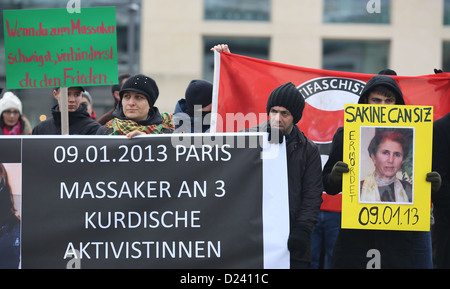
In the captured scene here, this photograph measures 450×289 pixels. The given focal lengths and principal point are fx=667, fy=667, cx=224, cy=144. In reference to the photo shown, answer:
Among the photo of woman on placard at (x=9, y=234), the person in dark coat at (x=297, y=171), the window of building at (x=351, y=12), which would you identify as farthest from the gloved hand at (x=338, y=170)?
the window of building at (x=351, y=12)

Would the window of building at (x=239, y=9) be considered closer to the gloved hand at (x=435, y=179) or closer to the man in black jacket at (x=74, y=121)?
the man in black jacket at (x=74, y=121)

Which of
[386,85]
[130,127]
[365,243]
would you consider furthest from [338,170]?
[130,127]

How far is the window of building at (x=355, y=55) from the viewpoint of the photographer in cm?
1543

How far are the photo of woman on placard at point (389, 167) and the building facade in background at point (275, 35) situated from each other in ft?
38.1

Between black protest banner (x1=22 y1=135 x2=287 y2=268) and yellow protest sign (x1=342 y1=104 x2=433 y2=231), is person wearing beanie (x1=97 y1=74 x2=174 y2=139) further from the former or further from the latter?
yellow protest sign (x1=342 y1=104 x2=433 y2=231)

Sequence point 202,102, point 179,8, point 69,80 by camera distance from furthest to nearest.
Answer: point 179,8 < point 202,102 < point 69,80

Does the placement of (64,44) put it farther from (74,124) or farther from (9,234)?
(9,234)

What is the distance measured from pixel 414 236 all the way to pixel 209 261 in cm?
122

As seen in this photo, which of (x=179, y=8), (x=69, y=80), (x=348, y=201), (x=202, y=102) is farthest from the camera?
(x=179, y=8)

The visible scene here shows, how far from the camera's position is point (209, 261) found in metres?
3.77

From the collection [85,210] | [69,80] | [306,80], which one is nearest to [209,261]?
[85,210]

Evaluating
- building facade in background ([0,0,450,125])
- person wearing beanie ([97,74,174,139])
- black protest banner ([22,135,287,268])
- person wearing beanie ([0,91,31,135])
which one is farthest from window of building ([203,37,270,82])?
black protest banner ([22,135,287,268])

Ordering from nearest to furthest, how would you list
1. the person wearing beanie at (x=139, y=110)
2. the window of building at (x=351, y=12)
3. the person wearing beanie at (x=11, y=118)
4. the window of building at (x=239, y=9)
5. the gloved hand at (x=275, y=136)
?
the gloved hand at (x=275, y=136) → the person wearing beanie at (x=139, y=110) → the person wearing beanie at (x=11, y=118) → the window of building at (x=351, y=12) → the window of building at (x=239, y=9)

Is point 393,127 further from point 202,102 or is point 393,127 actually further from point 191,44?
point 191,44
